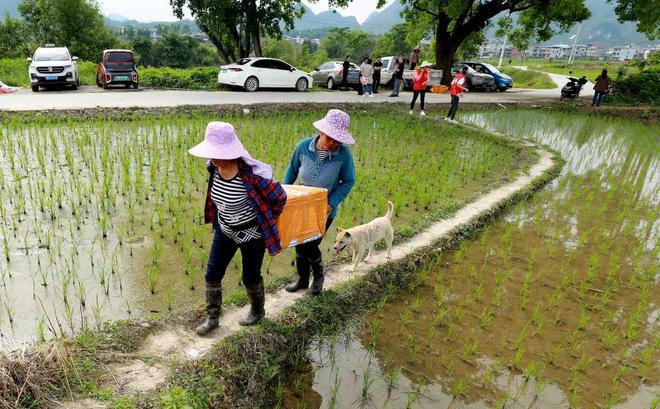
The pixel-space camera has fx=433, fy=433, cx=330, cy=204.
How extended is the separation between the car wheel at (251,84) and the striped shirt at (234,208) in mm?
13082

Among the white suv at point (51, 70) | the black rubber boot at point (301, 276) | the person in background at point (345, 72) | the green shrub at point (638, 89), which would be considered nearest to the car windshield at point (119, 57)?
Result: the white suv at point (51, 70)

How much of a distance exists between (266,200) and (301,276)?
1141mm

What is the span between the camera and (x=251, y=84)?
593 inches

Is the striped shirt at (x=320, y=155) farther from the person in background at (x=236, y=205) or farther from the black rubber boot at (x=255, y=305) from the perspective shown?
the black rubber boot at (x=255, y=305)

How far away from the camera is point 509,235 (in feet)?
17.2

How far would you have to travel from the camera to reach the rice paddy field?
3.34m

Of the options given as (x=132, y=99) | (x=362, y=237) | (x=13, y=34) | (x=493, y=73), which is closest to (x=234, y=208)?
(x=362, y=237)

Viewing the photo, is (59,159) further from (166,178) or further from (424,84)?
(424,84)

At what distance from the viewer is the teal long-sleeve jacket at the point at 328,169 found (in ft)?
10.5

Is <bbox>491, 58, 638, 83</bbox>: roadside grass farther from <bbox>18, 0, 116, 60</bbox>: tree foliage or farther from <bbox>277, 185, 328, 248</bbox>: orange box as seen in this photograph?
<bbox>18, 0, 116, 60</bbox>: tree foliage

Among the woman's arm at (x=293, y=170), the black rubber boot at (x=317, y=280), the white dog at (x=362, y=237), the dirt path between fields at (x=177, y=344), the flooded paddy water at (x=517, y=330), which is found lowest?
the flooded paddy water at (x=517, y=330)

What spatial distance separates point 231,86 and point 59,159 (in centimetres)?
1017

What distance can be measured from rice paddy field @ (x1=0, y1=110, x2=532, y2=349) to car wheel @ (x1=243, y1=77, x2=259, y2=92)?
574cm

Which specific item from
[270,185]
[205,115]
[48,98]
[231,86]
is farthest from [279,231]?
[231,86]
